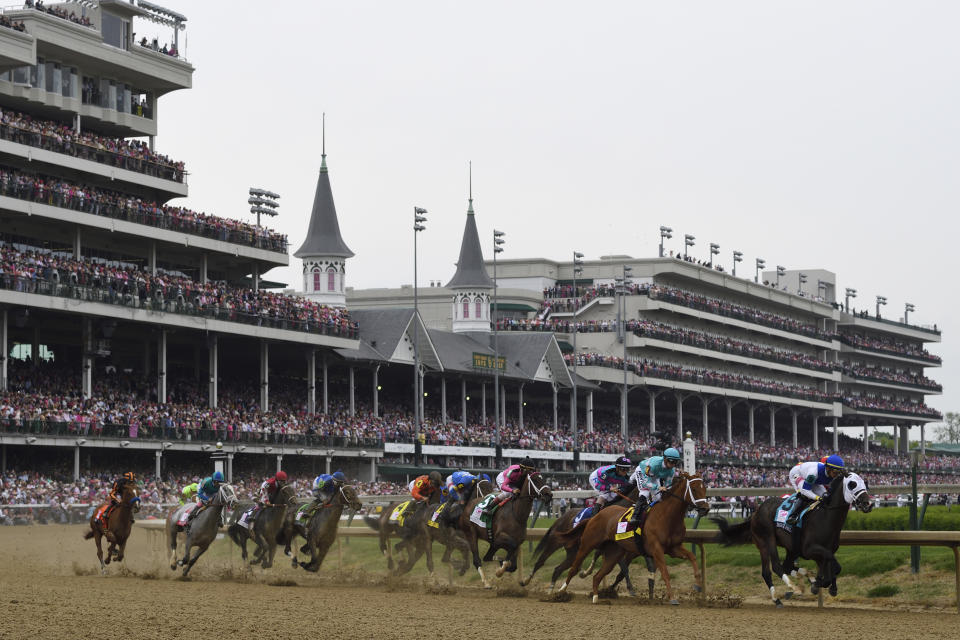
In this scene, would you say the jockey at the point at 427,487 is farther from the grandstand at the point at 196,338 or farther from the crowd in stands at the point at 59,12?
the crowd in stands at the point at 59,12

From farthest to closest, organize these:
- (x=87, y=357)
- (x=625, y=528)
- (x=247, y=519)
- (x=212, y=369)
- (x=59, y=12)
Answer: (x=212, y=369) < (x=59, y=12) < (x=87, y=357) < (x=247, y=519) < (x=625, y=528)

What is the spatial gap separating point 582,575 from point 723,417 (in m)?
74.2

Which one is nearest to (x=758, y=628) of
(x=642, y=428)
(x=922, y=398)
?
(x=642, y=428)

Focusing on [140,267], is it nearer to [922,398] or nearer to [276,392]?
[276,392]

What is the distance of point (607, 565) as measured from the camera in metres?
17.5

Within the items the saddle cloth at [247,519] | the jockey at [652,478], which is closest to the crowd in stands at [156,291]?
the saddle cloth at [247,519]

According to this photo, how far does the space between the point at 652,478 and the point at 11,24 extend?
105 ft

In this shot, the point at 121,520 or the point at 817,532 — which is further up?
the point at 817,532

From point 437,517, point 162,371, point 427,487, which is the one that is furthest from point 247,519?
point 162,371

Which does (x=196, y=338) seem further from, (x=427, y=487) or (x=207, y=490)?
(x=427, y=487)

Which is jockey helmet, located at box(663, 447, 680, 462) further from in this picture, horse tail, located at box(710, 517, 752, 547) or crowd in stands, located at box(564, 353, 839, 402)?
crowd in stands, located at box(564, 353, 839, 402)

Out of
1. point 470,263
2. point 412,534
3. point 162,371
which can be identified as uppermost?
point 470,263

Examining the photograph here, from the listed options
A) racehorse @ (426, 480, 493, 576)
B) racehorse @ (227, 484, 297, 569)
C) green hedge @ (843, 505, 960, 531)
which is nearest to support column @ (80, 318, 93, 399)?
racehorse @ (227, 484, 297, 569)

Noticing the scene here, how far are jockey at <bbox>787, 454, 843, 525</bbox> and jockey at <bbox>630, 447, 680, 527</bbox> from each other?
1.44 meters
